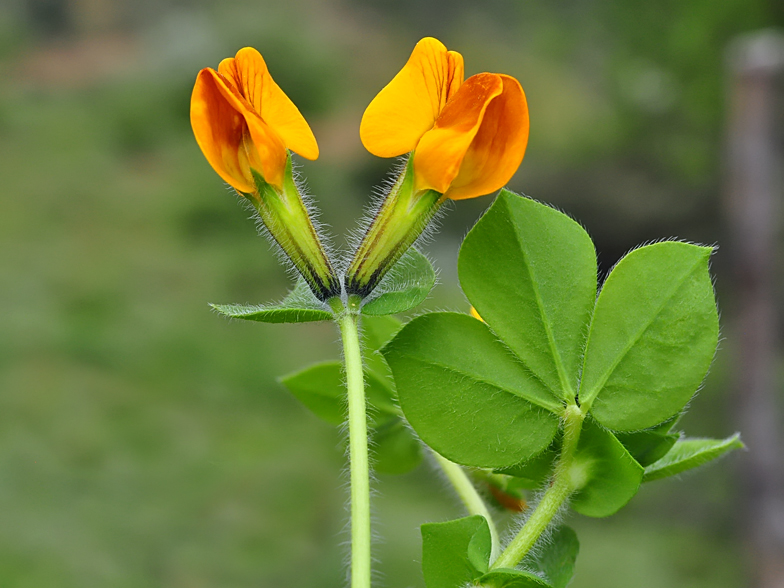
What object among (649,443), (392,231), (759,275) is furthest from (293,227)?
(759,275)

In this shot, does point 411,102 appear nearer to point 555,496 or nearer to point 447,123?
point 447,123

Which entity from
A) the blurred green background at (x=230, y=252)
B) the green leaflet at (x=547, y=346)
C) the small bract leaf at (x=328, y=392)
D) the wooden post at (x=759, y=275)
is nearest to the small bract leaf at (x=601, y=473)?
the green leaflet at (x=547, y=346)

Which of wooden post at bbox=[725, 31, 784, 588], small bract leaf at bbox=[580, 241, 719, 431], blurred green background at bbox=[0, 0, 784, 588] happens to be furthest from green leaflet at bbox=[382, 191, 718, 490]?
wooden post at bbox=[725, 31, 784, 588]

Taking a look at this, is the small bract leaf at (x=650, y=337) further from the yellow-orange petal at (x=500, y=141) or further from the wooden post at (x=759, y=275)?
the wooden post at (x=759, y=275)

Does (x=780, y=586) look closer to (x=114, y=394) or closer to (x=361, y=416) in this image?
(x=114, y=394)

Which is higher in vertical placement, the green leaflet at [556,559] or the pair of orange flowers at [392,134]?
the pair of orange flowers at [392,134]

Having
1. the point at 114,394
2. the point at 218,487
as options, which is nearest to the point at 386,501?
the point at 218,487
